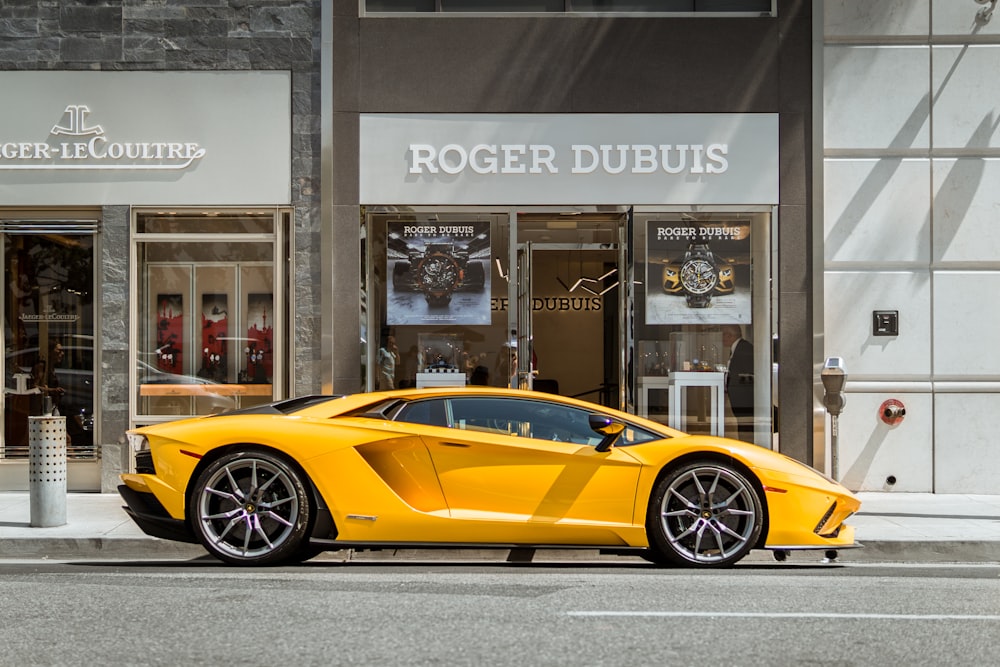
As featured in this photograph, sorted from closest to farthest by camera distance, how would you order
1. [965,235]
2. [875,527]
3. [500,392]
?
[500,392], [875,527], [965,235]

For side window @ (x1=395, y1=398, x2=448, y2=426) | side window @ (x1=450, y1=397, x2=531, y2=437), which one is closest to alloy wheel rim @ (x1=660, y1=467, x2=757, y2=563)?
side window @ (x1=450, y1=397, x2=531, y2=437)

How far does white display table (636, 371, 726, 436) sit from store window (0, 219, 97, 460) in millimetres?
6197

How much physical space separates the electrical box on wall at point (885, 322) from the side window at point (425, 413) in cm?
636

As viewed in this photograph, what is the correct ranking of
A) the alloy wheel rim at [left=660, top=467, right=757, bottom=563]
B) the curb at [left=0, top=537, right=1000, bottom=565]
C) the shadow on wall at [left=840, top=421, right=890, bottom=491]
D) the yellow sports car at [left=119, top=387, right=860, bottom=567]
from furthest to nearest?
the shadow on wall at [left=840, top=421, right=890, bottom=491] → the curb at [left=0, top=537, right=1000, bottom=565] → the alloy wheel rim at [left=660, top=467, right=757, bottom=563] → the yellow sports car at [left=119, top=387, right=860, bottom=567]

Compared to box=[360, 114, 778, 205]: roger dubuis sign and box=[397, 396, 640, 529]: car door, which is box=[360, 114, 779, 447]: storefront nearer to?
box=[360, 114, 778, 205]: roger dubuis sign

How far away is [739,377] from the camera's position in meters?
12.1

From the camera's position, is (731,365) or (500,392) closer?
(500,392)

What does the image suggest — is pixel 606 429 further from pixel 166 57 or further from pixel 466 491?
pixel 166 57

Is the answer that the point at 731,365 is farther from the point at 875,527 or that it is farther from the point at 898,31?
the point at 898,31

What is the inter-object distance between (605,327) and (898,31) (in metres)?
4.61

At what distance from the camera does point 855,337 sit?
1190cm

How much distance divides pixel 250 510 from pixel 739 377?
21.8 ft

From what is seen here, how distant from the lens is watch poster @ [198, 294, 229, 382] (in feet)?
39.6

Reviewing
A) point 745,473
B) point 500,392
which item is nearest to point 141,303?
point 500,392
